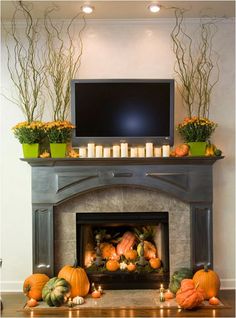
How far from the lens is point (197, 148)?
3.43m

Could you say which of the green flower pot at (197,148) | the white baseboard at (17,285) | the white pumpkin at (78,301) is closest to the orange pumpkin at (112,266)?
the white pumpkin at (78,301)

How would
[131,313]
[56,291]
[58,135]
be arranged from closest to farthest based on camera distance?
[131,313]
[56,291]
[58,135]

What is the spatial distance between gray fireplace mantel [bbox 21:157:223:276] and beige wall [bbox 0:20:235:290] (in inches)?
12.5

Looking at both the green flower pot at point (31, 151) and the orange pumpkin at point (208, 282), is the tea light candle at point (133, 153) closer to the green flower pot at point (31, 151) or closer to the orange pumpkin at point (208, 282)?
the green flower pot at point (31, 151)

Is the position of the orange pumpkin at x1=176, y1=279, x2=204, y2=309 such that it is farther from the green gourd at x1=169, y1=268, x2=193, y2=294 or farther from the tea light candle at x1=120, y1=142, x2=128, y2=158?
the tea light candle at x1=120, y1=142, x2=128, y2=158

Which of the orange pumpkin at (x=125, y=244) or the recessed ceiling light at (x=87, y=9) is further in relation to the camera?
the orange pumpkin at (x=125, y=244)

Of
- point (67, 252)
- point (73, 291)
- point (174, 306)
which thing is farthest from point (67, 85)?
point (174, 306)

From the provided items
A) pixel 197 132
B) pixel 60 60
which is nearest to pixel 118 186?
pixel 197 132

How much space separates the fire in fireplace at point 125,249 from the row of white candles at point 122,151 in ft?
1.80

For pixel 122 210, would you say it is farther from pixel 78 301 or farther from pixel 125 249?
pixel 78 301

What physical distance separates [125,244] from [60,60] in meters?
1.90

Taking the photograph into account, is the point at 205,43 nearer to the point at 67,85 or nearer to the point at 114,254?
the point at 67,85

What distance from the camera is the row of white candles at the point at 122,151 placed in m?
3.43

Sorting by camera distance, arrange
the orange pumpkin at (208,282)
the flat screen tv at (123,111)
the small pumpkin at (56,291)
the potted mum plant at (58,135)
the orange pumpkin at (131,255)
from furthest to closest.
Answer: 1. the orange pumpkin at (131,255)
2. the flat screen tv at (123,111)
3. the potted mum plant at (58,135)
4. the orange pumpkin at (208,282)
5. the small pumpkin at (56,291)
